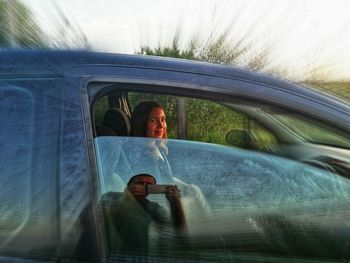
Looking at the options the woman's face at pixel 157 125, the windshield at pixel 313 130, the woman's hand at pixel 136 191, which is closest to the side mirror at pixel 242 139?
the windshield at pixel 313 130

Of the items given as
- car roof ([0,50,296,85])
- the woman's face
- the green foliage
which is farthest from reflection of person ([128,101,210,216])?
the green foliage

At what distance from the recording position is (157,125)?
179 cm

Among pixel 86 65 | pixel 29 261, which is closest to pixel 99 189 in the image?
pixel 29 261

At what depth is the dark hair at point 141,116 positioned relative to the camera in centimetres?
178

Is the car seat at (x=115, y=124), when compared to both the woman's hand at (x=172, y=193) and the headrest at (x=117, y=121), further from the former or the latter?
the woman's hand at (x=172, y=193)

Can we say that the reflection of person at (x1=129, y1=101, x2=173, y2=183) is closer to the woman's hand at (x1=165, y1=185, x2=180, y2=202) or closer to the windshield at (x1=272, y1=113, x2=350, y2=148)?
the woman's hand at (x1=165, y1=185, x2=180, y2=202)

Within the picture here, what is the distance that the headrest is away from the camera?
5.69ft

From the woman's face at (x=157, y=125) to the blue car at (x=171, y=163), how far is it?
27 millimetres

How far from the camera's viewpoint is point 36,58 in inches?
67.2

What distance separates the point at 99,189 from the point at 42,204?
6.8 inches

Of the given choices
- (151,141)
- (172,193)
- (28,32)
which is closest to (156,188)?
(172,193)

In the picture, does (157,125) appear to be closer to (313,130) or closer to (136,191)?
(136,191)

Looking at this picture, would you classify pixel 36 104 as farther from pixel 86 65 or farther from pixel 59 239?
pixel 59 239

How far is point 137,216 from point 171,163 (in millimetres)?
211
